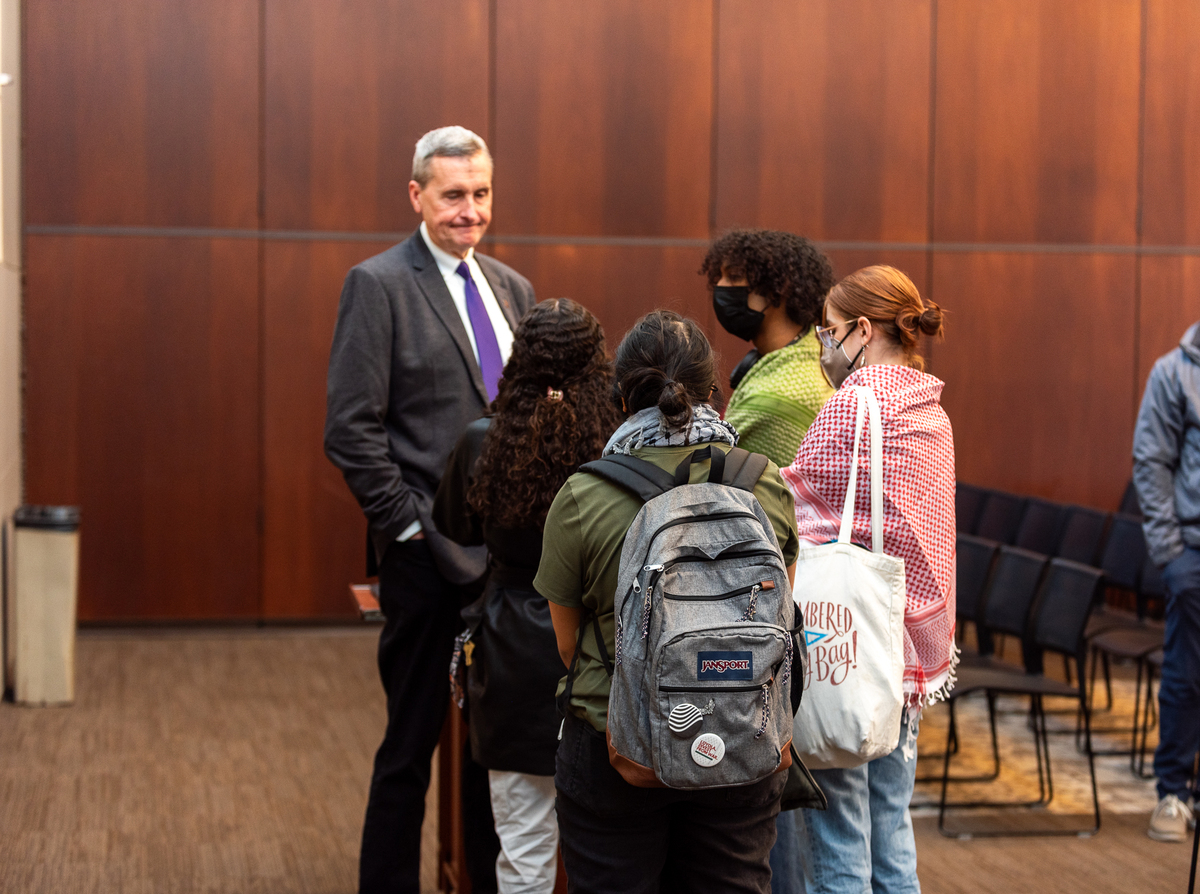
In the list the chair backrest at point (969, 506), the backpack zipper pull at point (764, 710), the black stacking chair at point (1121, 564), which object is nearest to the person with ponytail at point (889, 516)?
the backpack zipper pull at point (764, 710)

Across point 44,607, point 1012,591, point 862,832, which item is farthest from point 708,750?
point 44,607

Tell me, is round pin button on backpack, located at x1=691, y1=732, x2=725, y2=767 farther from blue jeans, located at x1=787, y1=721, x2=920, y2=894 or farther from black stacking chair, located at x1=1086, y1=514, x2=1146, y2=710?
black stacking chair, located at x1=1086, y1=514, x2=1146, y2=710

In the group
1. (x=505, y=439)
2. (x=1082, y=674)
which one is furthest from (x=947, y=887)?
(x=505, y=439)

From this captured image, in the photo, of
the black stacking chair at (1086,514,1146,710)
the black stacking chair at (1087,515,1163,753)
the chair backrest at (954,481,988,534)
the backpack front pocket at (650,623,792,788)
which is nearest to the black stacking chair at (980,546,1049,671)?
the black stacking chair at (1087,515,1163,753)

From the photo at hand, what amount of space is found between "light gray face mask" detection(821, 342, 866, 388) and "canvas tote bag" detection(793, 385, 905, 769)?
1.42ft

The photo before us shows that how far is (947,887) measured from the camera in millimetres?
3332

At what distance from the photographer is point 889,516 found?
221 cm

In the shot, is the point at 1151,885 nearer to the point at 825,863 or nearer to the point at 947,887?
the point at 947,887

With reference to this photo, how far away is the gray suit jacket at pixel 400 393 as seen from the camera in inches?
108

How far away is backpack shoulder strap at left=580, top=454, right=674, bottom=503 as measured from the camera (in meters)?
1.80

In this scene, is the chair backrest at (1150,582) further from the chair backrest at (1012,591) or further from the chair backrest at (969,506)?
the chair backrest at (969,506)

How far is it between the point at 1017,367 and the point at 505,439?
18.6ft

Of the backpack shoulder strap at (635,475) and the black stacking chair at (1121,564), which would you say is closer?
the backpack shoulder strap at (635,475)

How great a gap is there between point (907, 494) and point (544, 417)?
0.67 meters
